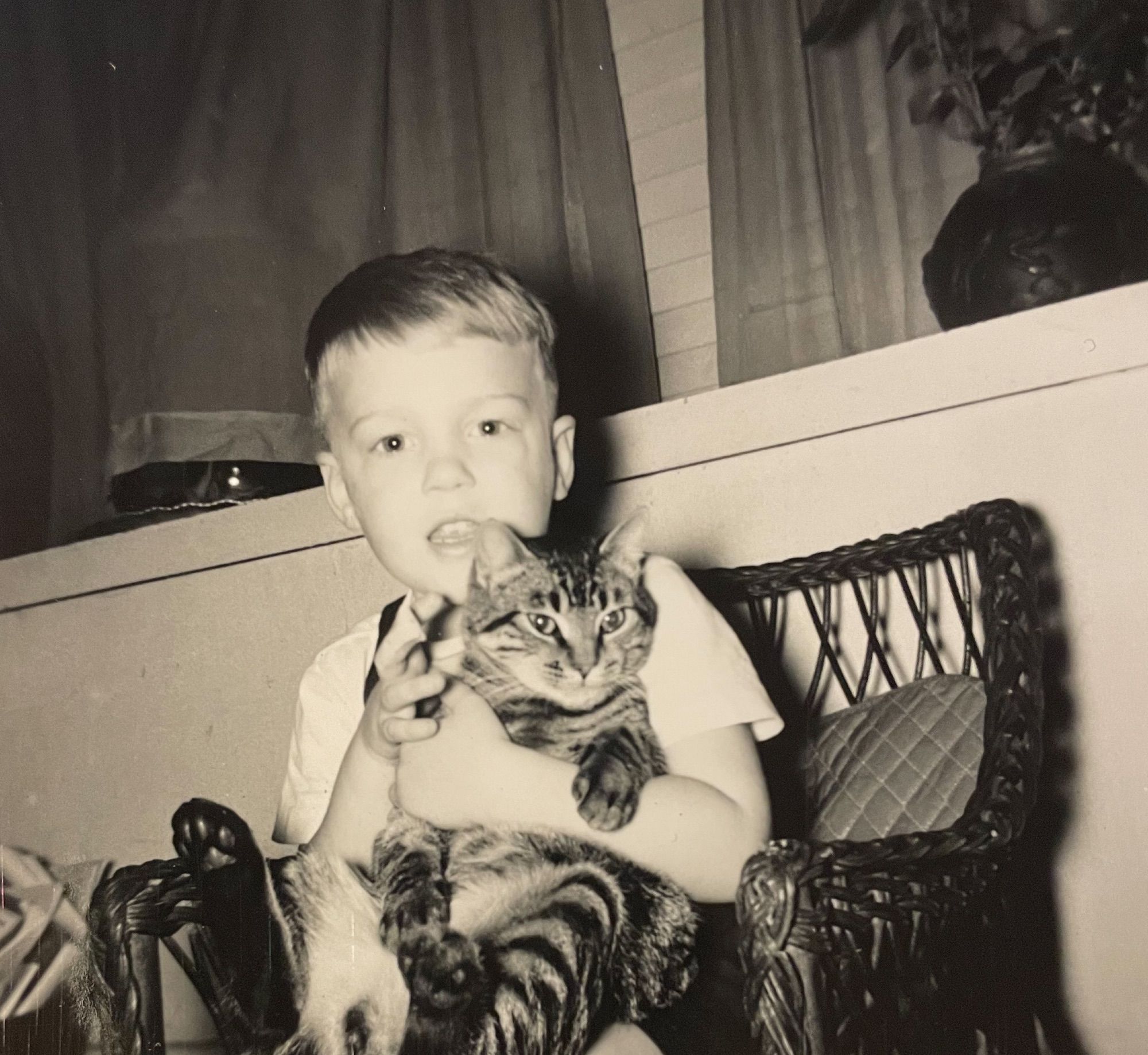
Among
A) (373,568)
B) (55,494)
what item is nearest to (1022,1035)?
(373,568)

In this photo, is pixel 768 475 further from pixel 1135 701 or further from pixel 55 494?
pixel 55 494

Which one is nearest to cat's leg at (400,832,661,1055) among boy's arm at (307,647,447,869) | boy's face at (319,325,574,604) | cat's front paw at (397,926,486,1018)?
cat's front paw at (397,926,486,1018)

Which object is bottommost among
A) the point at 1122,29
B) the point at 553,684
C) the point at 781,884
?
the point at 781,884

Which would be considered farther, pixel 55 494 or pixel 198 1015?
pixel 55 494

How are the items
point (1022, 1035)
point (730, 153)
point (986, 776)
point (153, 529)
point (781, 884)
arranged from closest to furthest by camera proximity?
point (781, 884) < point (986, 776) < point (1022, 1035) < point (730, 153) < point (153, 529)

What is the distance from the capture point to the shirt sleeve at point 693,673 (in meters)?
0.69

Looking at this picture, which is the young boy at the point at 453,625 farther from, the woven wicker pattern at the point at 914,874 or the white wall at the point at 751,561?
the white wall at the point at 751,561

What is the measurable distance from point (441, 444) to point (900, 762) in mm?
394

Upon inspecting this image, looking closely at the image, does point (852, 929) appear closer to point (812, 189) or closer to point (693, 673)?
point (693, 673)

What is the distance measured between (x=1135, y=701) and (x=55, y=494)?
1226mm

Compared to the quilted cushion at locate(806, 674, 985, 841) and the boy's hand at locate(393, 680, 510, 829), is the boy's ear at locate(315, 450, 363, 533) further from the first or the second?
the quilted cushion at locate(806, 674, 985, 841)

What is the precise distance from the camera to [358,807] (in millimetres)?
743

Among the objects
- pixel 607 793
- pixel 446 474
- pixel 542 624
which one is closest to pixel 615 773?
pixel 607 793

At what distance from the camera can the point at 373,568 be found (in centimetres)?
115
